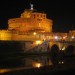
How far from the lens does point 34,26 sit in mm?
59156

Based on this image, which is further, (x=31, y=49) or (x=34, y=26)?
(x=34, y=26)

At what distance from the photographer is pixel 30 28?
58.8 m

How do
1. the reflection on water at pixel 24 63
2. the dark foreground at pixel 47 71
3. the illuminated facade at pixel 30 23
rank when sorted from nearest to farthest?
1. the dark foreground at pixel 47 71
2. the reflection on water at pixel 24 63
3. the illuminated facade at pixel 30 23

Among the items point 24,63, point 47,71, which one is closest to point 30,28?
point 24,63

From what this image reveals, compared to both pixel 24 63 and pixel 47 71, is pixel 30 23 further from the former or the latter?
pixel 47 71

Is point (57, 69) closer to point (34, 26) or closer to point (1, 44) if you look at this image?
point (1, 44)

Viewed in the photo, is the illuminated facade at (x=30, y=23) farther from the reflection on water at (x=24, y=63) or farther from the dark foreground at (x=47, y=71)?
the dark foreground at (x=47, y=71)

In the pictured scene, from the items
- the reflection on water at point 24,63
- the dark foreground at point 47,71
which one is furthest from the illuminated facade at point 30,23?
the dark foreground at point 47,71

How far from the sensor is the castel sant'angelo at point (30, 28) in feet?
178

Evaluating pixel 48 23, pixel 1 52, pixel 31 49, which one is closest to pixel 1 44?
pixel 1 52

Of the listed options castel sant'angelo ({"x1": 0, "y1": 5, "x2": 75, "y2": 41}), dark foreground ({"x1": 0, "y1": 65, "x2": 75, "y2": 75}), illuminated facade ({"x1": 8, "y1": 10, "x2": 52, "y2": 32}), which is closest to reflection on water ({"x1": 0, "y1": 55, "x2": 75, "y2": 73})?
dark foreground ({"x1": 0, "y1": 65, "x2": 75, "y2": 75})

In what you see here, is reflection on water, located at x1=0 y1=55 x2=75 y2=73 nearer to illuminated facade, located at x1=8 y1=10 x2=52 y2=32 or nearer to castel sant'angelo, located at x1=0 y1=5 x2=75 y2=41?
castel sant'angelo, located at x1=0 y1=5 x2=75 y2=41

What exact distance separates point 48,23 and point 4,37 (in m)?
11.4

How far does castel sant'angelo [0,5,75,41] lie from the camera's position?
5441 cm
